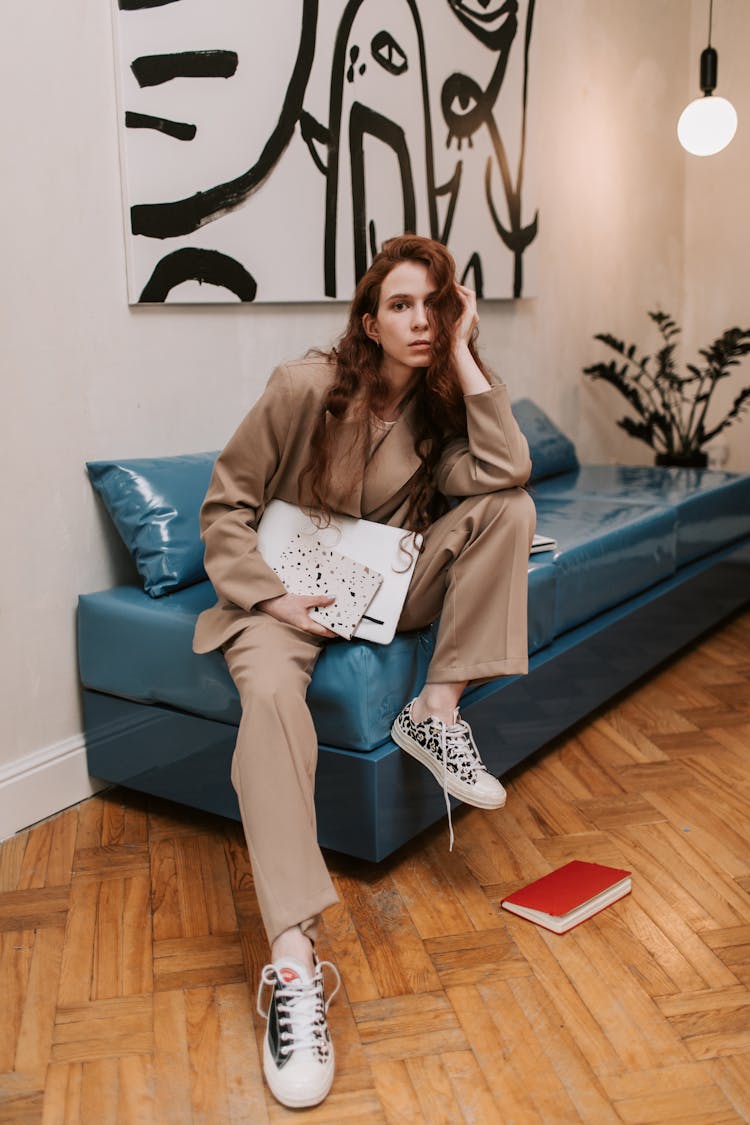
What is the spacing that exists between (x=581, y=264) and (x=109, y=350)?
252 cm

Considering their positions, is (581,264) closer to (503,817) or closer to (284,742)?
(503,817)

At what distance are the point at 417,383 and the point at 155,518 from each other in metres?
0.63

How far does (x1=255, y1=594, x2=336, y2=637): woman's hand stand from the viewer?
1.97m

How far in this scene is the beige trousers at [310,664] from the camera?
5.38 ft

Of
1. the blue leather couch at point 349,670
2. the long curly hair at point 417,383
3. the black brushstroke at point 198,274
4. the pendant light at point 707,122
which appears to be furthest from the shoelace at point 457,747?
the pendant light at point 707,122

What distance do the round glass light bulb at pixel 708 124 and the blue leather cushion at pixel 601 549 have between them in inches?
62.9

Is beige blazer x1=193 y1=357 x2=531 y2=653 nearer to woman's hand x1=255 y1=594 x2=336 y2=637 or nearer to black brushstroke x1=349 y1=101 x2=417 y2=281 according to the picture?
woman's hand x1=255 y1=594 x2=336 y2=637

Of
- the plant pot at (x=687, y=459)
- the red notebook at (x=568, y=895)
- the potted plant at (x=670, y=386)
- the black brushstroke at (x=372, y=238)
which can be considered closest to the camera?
the red notebook at (x=568, y=895)

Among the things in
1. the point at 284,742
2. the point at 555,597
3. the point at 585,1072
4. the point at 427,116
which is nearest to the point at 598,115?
the point at 427,116

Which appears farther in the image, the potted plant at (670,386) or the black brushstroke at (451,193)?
the potted plant at (670,386)

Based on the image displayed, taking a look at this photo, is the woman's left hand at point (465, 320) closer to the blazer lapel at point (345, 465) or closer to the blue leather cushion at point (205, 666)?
the blazer lapel at point (345, 465)

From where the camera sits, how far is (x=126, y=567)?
8.26ft

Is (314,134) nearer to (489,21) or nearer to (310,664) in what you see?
(489,21)

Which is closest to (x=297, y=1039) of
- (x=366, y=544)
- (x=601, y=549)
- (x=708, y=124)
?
(x=366, y=544)
